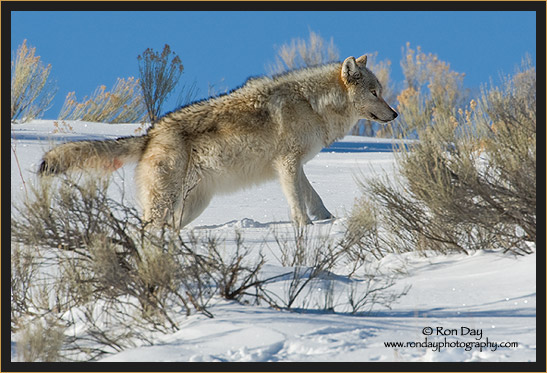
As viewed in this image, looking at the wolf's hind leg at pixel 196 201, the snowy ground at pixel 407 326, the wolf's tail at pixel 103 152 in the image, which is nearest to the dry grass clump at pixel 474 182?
the snowy ground at pixel 407 326

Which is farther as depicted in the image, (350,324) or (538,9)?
(538,9)

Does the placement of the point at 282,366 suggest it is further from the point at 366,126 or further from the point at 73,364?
the point at 366,126

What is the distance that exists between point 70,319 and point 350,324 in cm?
200

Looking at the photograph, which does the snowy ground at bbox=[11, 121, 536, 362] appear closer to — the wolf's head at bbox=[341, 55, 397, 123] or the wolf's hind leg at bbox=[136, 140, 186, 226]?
the wolf's hind leg at bbox=[136, 140, 186, 226]

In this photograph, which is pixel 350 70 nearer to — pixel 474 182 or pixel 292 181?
pixel 292 181

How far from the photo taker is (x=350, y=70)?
8.75 meters

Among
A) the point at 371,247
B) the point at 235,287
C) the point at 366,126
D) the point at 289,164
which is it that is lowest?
the point at 235,287

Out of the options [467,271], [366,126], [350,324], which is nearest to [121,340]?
[350,324]

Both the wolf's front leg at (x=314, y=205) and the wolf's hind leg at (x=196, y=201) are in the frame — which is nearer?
the wolf's hind leg at (x=196, y=201)

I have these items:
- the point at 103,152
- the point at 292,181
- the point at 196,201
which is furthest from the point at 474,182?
the point at 103,152

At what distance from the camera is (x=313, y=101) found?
8.64m

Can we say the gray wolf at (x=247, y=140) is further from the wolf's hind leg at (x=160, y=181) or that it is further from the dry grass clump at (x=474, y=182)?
the dry grass clump at (x=474, y=182)

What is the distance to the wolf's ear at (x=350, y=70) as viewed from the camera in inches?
342

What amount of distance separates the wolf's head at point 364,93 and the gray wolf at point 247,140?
1 cm
